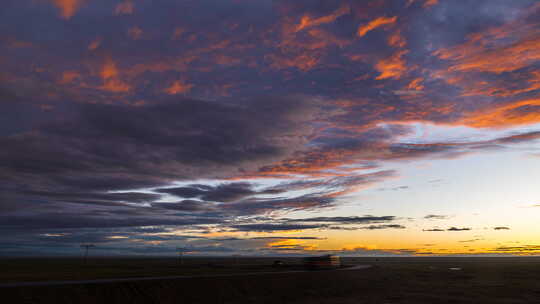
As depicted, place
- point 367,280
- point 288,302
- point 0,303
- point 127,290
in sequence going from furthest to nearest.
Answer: point 367,280, point 288,302, point 127,290, point 0,303

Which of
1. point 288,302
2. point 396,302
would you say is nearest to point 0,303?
point 288,302

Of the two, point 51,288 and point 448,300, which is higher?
point 51,288

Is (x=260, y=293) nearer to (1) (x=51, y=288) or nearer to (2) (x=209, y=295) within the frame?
(2) (x=209, y=295)

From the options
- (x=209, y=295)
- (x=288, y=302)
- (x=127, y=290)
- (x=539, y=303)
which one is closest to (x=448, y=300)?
(x=539, y=303)

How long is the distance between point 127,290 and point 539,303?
2557 inches

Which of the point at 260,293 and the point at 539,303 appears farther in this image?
the point at 260,293

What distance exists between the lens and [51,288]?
49188 mm

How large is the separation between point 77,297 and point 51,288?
10.7 feet

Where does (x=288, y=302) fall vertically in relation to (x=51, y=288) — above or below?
below

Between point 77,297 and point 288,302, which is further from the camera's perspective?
point 288,302

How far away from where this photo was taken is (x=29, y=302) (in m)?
44.5

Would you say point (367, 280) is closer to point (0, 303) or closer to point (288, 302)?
point (288, 302)

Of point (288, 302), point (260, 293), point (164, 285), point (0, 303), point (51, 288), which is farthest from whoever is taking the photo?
point (260, 293)

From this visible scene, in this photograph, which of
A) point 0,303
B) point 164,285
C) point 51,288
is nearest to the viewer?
point 0,303
